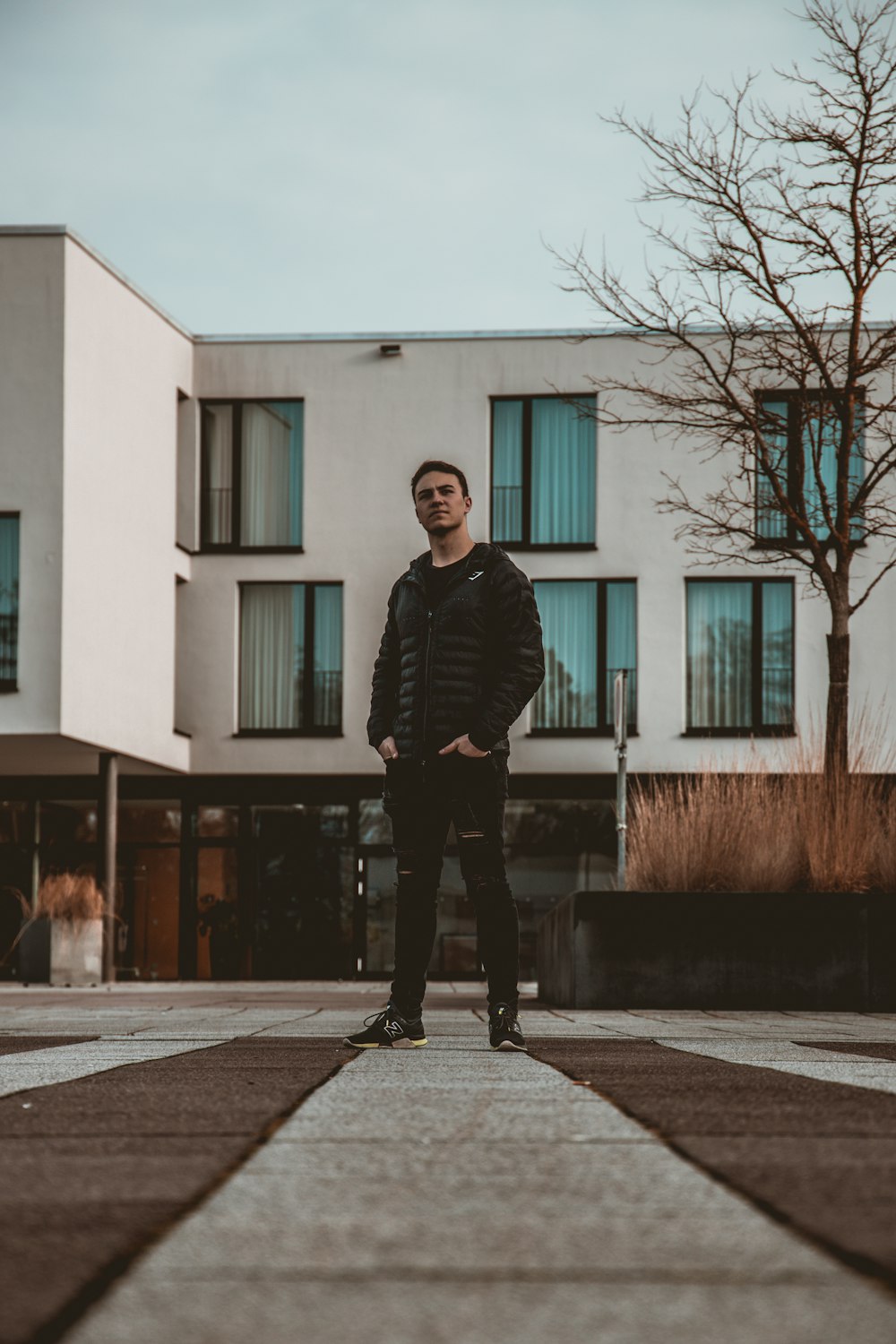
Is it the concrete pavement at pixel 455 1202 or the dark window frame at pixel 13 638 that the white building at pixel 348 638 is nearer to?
the dark window frame at pixel 13 638

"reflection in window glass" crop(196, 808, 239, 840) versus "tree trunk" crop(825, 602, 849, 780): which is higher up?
"tree trunk" crop(825, 602, 849, 780)

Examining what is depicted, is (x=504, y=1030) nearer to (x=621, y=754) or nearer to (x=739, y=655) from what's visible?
(x=621, y=754)

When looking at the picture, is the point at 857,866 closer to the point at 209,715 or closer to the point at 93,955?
the point at 93,955

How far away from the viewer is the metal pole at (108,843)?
21.8 m

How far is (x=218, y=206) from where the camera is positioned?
1144 centimetres

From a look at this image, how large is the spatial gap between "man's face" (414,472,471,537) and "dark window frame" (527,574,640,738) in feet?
59.4

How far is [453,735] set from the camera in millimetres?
5191

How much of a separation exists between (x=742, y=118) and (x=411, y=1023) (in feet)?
26.8

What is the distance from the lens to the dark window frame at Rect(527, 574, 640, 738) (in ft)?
77.2

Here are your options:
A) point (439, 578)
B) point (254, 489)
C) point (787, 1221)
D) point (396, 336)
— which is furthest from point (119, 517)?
point (787, 1221)

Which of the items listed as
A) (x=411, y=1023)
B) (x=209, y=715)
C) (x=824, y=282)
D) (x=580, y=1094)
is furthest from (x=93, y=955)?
(x=580, y=1094)

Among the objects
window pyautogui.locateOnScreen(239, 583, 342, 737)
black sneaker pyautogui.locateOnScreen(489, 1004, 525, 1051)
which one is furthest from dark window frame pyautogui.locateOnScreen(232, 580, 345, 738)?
black sneaker pyautogui.locateOnScreen(489, 1004, 525, 1051)

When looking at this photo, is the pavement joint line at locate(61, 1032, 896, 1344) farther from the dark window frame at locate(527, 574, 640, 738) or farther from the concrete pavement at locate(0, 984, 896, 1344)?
the dark window frame at locate(527, 574, 640, 738)

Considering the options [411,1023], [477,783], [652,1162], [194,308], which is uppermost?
[194,308]
